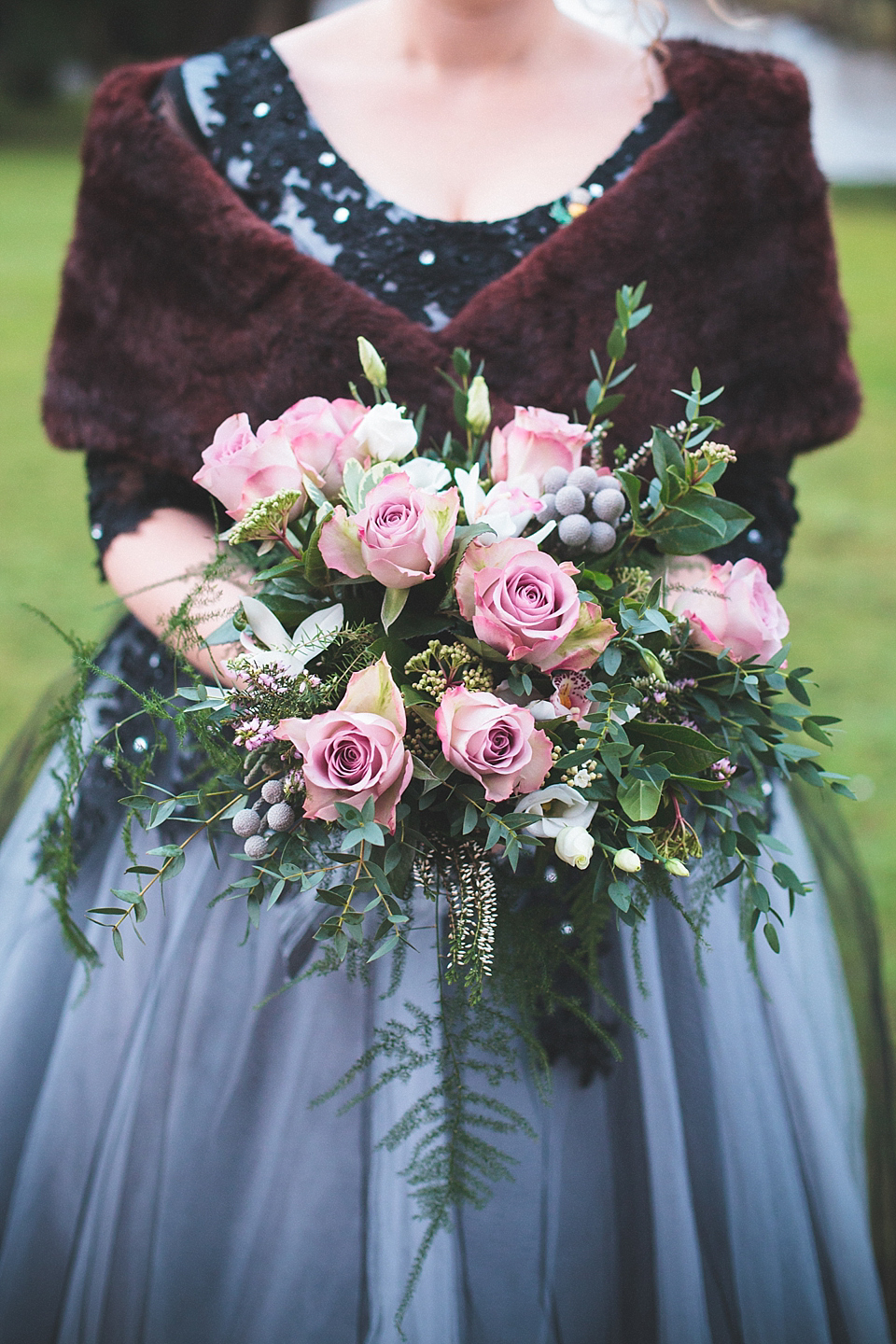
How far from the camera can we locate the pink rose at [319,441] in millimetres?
915

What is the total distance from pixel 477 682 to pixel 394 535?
0.13 meters

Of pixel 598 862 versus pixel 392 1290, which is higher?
pixel 598 862

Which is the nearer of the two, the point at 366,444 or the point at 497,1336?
the point at 366,444

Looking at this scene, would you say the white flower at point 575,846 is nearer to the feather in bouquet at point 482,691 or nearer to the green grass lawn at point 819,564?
the feather in bouquet at point 482,691

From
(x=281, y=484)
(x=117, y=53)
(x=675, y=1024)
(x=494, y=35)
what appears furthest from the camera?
(x=117, y=53)

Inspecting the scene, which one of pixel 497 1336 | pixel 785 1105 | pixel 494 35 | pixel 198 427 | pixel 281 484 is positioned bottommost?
pixel 497 1336

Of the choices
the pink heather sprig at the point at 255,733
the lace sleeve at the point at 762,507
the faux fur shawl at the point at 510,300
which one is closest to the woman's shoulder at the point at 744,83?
the faux fur shawl at the point at 510,300

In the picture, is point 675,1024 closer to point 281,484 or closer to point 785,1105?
point 785,1105

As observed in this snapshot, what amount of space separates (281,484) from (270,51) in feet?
2.75

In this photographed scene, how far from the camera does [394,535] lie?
2.68ft

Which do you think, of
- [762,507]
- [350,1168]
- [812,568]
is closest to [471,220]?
[762,507]

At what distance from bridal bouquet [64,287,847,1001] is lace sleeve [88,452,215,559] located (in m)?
0.46

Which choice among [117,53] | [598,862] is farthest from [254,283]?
[117,53]

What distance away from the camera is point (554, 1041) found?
3.81ft
